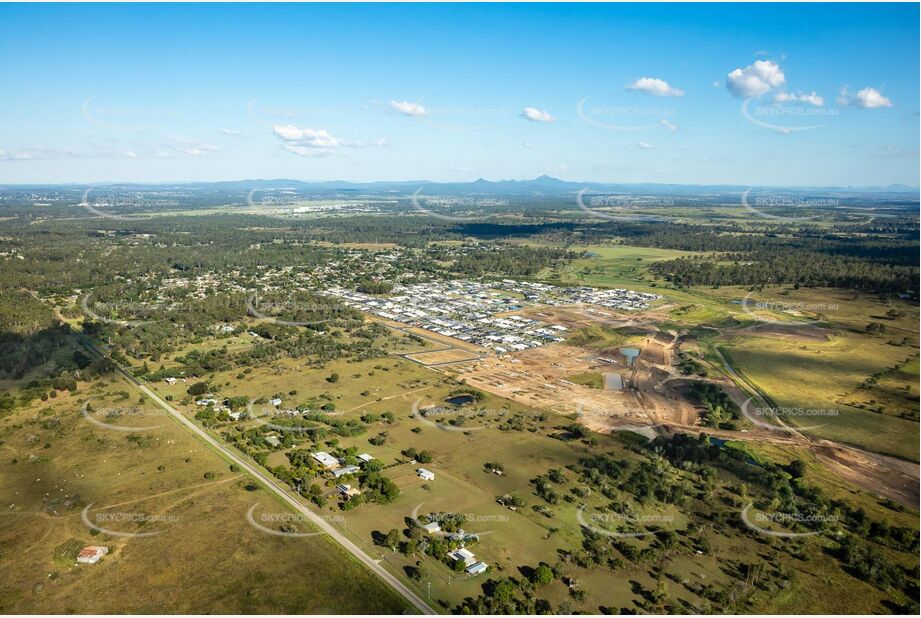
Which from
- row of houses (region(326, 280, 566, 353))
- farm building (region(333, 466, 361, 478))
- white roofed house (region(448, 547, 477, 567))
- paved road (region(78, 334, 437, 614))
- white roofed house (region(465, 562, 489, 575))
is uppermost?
row of houses (region(326, 280, 566, 353))

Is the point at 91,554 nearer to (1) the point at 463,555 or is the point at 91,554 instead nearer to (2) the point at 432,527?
(2) the point at 432,527

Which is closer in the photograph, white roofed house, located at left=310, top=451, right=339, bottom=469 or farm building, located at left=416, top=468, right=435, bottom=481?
farm building, located at left=416, top=468, right=435, bottom=481

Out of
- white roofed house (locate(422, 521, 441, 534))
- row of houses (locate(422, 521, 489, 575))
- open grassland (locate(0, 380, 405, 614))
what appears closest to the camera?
open grassland (locate(0, 380, 405, 614))

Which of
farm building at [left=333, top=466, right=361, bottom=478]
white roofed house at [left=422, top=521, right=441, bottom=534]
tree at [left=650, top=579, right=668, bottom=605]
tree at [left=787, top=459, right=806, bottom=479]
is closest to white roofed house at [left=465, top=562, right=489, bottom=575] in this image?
white roofed house at [left=422, top=521, right=441, bottom=534]

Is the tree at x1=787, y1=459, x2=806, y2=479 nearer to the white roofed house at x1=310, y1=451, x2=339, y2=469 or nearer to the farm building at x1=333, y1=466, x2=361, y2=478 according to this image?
the farm building at x1=333, y1=466, x2=361, y2=478

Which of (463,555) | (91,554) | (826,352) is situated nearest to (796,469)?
(463,555)
